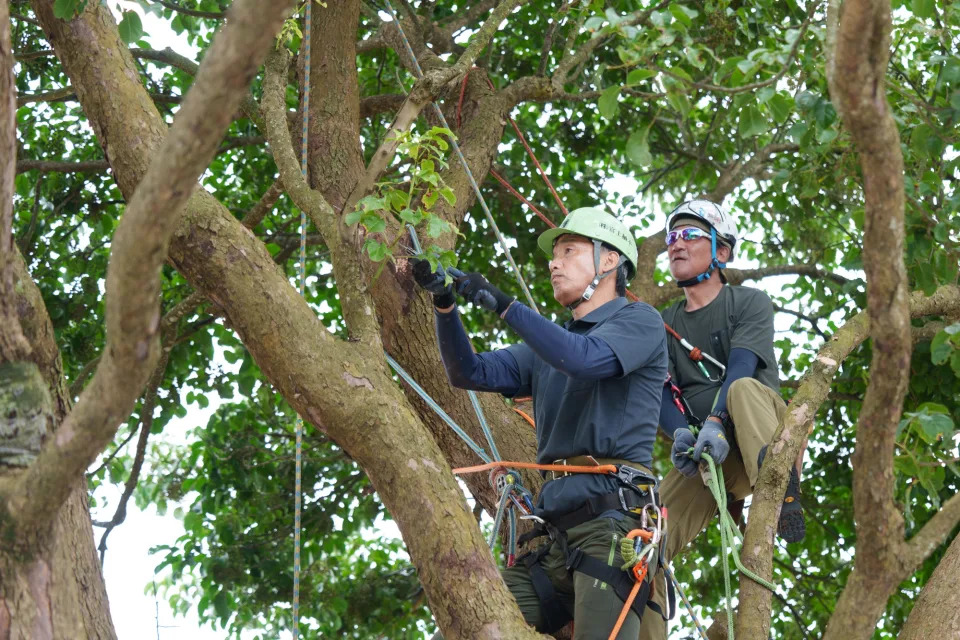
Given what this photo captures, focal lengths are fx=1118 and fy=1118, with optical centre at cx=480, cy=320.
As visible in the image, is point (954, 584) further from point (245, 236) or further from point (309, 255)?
point (309, 255)

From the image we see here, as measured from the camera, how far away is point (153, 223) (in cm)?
164

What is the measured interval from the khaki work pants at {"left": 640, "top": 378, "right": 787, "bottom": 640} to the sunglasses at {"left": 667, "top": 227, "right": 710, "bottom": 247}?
0.79 m

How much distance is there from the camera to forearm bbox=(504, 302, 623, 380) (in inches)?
115

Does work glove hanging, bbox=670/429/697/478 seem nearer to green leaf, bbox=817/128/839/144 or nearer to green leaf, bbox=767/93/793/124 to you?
green leaf, bbox=817/128/839/144

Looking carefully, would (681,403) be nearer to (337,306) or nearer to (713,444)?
(713,444)

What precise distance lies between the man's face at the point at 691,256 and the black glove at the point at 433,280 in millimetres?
1309

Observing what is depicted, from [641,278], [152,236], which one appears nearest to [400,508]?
[152,236]

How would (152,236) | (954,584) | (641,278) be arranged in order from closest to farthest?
(152,236) < (954,584) < (641,278)

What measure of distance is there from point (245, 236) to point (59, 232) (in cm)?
395

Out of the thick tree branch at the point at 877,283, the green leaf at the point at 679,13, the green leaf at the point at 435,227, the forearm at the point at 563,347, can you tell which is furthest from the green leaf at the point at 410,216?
the thick tree branch at the point at 877,283

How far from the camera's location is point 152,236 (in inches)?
65.0

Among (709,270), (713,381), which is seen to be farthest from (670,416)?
(709,270)

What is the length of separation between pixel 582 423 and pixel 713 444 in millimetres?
561

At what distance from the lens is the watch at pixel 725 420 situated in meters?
3.64
